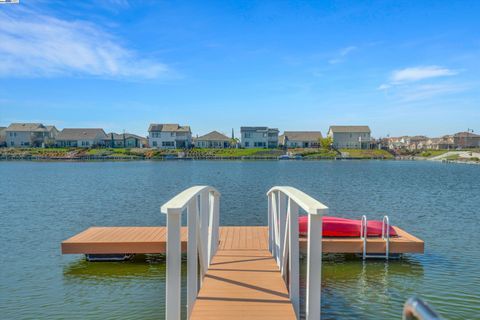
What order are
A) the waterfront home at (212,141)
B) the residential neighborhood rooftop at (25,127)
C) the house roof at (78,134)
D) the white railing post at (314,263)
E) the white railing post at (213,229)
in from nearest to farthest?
the white railing post at (314,263) → the white railing post at (213,229) → the residential neighborhood rooftop at (25,127) → the house roof at (78,134) → the waterfront home at (212,141)

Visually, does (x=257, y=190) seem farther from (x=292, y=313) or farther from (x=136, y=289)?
(x=292, y=313)

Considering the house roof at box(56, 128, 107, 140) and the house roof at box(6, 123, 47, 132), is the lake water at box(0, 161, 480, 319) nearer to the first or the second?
the house roof at box(56, 128, 107, 140)

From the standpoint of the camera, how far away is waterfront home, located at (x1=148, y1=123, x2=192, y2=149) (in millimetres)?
123125

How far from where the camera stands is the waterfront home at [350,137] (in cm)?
12581

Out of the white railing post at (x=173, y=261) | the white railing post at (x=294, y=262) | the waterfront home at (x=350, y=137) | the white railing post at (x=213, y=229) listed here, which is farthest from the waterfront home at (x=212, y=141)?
the white railing post at (x=173, y=261)

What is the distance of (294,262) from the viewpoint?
676cm

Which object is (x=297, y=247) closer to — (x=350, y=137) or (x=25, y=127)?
(x=350, y=137)

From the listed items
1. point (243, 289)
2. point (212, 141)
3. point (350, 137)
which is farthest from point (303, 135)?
point (243, 289)

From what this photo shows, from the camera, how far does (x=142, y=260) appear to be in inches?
518

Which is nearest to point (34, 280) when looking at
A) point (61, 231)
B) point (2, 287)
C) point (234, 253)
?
point (2, 287)

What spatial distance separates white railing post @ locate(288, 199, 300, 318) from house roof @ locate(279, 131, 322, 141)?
4862 inches

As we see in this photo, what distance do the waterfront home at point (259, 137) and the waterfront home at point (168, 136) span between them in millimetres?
19160

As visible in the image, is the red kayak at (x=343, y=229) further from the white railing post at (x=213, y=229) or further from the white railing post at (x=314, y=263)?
the white railing post at (x=314, y=263)

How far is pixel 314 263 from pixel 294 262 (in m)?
1.69
